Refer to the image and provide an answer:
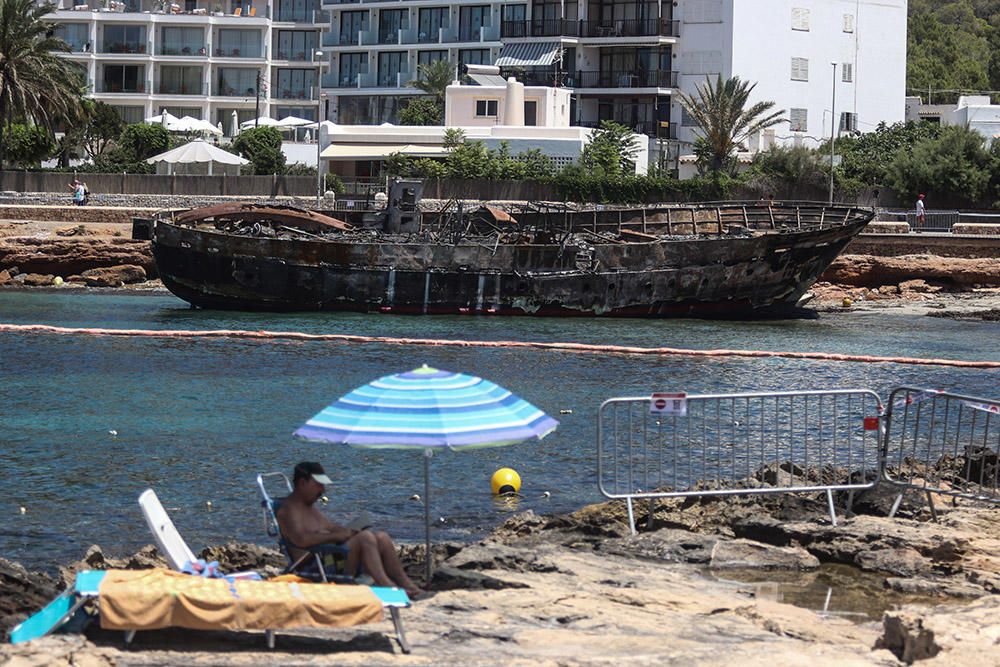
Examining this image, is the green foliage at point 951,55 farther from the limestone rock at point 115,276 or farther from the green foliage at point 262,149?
the limestone rock at point 115,276

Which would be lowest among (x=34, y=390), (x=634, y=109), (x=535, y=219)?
(x=34, y=390)

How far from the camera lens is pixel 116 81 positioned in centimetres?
9825

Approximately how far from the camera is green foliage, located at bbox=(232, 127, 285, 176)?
72.4m

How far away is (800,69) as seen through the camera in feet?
249

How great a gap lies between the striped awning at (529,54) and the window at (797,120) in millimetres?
11899

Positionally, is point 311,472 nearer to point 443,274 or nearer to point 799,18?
point 443,274

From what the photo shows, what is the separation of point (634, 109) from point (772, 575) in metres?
66.3

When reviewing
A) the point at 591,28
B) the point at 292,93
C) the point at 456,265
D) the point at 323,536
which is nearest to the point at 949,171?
the point at 591,28

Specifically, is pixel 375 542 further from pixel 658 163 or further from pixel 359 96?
pixel 359 96

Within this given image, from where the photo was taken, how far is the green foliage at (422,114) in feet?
270

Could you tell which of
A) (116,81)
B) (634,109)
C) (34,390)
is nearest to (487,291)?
(34,390)

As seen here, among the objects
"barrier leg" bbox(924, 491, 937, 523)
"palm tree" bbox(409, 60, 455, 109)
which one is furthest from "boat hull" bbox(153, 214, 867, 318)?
"palm tree" bbox(409, 60, 455, 109)

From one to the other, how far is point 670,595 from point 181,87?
91.2m

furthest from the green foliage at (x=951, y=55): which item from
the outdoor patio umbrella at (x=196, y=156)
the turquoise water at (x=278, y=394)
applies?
the turquoise water at (x=278, y=394)
